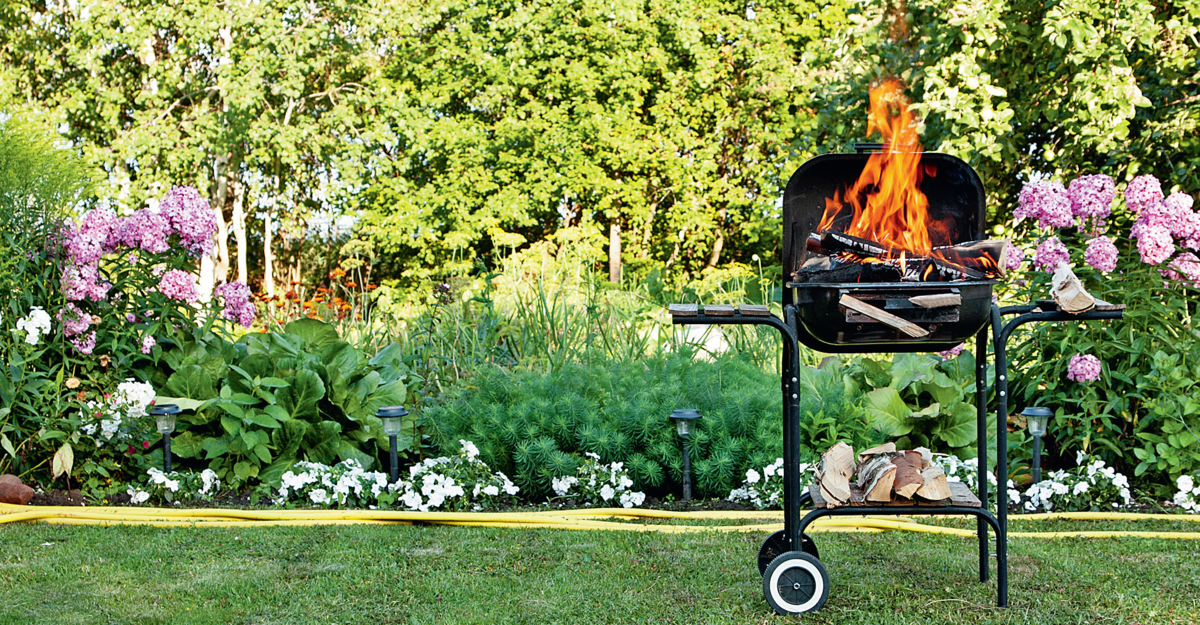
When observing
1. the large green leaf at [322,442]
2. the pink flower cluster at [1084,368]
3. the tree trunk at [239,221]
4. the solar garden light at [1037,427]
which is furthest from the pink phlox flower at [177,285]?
the tree trunk at [239,221]

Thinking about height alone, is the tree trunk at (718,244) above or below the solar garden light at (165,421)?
above

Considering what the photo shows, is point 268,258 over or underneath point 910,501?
over

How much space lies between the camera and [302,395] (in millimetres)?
3906

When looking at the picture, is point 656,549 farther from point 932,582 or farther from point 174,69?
point 174,69

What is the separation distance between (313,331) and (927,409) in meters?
2.81

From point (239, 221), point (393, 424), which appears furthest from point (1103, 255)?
point (239, 221)

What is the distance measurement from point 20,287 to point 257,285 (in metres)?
8.84

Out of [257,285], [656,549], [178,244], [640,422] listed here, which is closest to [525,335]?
[640,422]

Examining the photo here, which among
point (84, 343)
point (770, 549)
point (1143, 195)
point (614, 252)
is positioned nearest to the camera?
point (770, 549)

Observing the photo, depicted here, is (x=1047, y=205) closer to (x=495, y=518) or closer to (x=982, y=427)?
(x=982, y=427)

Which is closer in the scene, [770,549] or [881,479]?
[881,479]

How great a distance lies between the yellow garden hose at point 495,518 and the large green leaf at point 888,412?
57 centimetres

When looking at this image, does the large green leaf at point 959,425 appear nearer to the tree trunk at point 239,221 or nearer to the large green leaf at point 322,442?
the large green leaf at point 322,442

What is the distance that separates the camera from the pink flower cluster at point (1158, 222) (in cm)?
353
